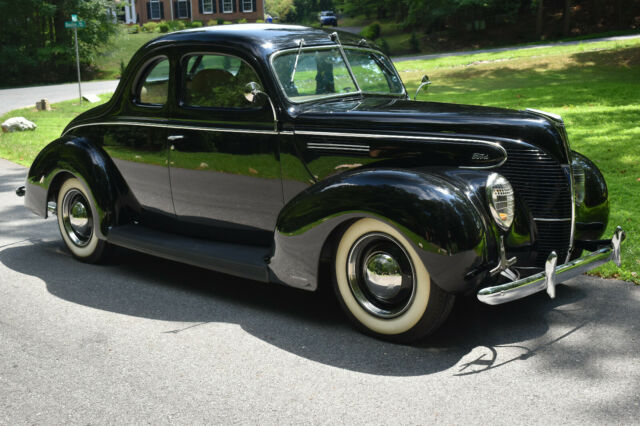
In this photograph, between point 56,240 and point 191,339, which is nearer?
point 191,339

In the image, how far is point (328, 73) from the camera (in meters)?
5.03

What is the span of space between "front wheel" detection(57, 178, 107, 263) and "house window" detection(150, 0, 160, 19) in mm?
61883

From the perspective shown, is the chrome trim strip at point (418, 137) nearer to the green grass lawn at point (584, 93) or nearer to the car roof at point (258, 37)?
the car roof at point (258, 37)

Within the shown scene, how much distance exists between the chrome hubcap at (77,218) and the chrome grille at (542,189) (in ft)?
11.7

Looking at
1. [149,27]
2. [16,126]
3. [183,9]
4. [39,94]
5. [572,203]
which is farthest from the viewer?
[183,9]

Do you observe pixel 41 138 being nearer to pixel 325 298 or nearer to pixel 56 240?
pixel 56 240

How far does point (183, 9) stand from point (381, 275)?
2458 inches

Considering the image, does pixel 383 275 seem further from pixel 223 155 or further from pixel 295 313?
pixel 223 155

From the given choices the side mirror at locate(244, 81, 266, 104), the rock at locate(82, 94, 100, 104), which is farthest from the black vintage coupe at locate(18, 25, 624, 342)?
the rock at locate(82, 94, 100, 104)

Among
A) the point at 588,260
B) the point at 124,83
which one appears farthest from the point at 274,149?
the point at 588,260

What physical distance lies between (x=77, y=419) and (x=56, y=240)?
3752mm

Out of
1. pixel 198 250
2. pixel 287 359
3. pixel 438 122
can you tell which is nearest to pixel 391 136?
pixel 438 122

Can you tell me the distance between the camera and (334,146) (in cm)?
445

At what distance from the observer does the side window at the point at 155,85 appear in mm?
5367
